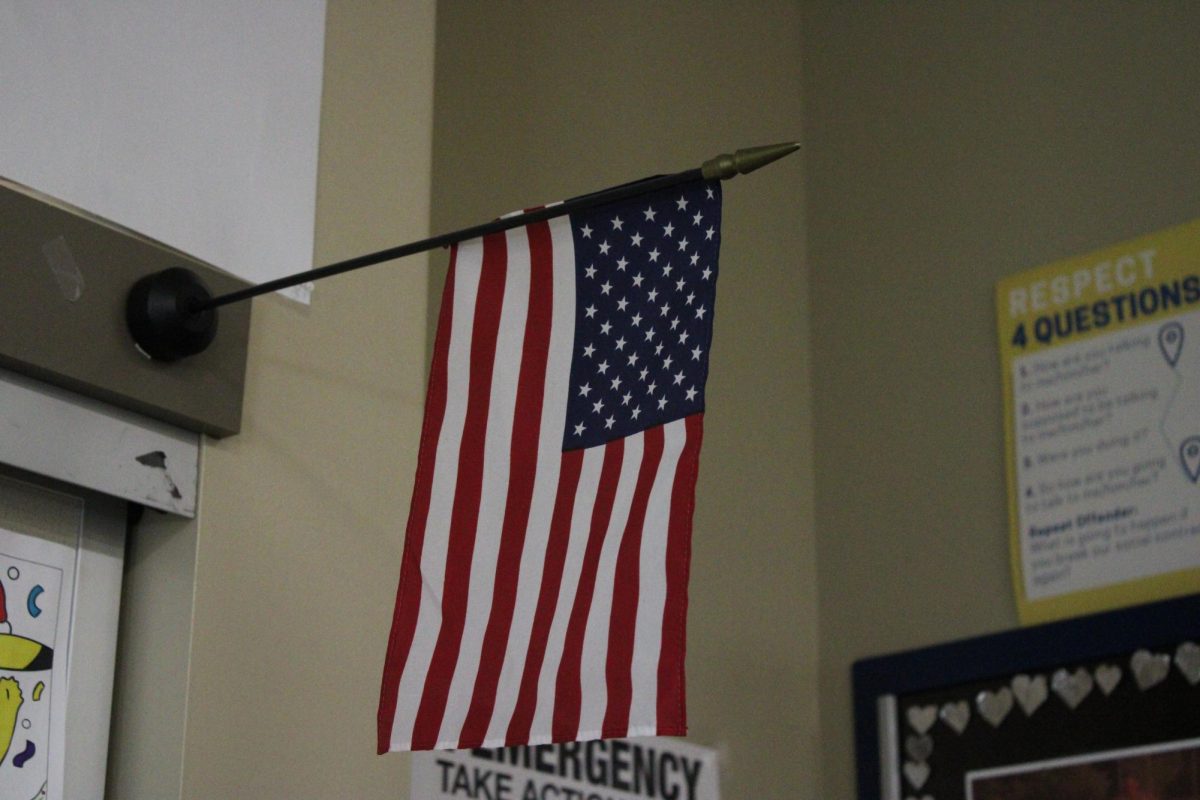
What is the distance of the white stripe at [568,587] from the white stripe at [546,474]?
29 mm

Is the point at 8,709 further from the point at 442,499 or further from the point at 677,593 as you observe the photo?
the point at 677,593

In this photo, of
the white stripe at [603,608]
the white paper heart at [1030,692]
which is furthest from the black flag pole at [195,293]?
the white paper heart at [1030,692]

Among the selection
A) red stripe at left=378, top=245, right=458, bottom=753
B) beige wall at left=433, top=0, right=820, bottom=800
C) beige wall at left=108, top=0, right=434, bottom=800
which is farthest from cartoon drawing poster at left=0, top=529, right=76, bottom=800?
beige wall at left=433, top=0, right=820, bottom=800

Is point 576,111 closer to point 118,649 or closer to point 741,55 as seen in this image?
point 741,55

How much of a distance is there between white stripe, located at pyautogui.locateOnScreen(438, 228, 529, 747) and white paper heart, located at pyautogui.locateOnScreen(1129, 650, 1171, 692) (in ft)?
6.32

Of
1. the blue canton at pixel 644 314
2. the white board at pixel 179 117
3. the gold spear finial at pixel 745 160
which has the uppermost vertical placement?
the white board at pixel 179 117

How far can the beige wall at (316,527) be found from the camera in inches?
88.0

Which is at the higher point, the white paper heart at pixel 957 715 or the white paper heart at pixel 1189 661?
the white paper heart at pixel 1189 661

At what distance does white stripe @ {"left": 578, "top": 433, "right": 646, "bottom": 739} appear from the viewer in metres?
1.93

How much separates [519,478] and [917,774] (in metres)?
2.05

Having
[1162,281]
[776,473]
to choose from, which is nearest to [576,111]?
[776,473]

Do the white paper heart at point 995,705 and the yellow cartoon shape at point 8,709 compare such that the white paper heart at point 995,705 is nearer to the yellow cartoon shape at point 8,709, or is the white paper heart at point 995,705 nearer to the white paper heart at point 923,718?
the white paper heart at point 923,718

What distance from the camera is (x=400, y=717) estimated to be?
6.48 ft

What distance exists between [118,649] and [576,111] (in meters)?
1.98
